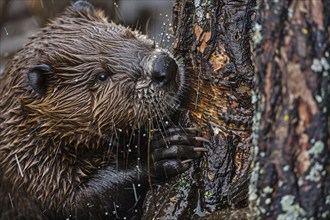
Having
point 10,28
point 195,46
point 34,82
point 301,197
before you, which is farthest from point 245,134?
point 10,28

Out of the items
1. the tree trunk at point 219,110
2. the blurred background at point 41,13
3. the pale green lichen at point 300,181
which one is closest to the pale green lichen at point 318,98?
the pale green lichen at point 300,181

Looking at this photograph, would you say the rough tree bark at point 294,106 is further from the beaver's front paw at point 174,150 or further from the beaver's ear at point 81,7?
the beaver's ear at point 81,7

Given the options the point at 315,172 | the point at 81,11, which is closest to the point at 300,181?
the point at 315,172

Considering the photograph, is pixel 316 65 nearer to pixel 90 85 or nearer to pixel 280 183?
pixel 280 183

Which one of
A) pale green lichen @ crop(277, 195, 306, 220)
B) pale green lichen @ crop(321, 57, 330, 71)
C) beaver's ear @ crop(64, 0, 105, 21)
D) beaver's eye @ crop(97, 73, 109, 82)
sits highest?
beaver's ear @ crop(64, 0, 105, 21)

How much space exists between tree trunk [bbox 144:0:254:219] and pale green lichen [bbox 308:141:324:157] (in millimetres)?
1344

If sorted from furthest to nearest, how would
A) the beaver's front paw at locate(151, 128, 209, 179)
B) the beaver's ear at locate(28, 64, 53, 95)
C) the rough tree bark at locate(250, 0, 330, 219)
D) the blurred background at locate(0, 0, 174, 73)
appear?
the blurred background at locate(0, 0, 174, 73) < the beaver's ear at locate(28, 64, 53, 95) < the beaver's front paw at locate(151, 128, 209, 179) < the rough tree bark at locate(250, 0, 330, 219)

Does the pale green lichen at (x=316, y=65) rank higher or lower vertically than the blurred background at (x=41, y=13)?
lower

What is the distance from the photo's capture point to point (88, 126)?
3842 mm

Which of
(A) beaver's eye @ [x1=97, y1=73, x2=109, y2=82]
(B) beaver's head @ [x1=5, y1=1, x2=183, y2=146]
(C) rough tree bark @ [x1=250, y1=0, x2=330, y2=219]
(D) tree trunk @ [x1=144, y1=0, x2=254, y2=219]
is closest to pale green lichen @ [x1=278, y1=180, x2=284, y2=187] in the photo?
(C) rough tree bark @ [x1=250, y1=0, x2=330, y2=219]

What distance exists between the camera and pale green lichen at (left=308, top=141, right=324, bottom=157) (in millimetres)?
2130

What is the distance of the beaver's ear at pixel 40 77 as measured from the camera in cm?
378

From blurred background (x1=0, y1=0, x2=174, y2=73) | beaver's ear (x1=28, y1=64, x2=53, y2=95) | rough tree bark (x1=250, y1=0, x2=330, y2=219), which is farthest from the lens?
blurred background (x1=0, y1=0, x2=174, y2=73)

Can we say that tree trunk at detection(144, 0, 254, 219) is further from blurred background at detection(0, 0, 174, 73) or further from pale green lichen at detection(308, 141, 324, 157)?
blurred background at detection(0, 0, 174, 73)
